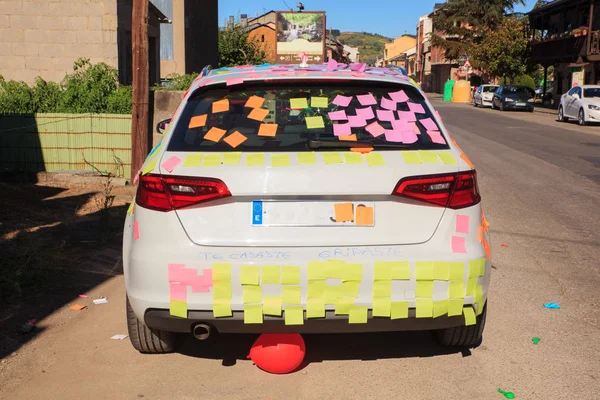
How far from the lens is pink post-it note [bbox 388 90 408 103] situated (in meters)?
4.15

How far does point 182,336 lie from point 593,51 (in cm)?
4040

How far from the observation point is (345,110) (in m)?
4.08

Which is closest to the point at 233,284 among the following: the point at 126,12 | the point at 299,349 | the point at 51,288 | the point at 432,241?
the point at 299,349

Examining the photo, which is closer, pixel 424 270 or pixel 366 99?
pixel 424 270

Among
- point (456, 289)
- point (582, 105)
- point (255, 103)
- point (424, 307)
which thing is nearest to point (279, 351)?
point (424, 307)

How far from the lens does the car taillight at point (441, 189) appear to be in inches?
143

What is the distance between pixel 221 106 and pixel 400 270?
1367 millimetres

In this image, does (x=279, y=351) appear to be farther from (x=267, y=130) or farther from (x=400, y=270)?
(x=267, y=130)

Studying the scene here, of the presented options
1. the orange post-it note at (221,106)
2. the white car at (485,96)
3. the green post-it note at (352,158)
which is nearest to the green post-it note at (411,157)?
the green post-it note at (352,158)

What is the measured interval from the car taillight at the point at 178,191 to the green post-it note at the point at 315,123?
0.72 metres

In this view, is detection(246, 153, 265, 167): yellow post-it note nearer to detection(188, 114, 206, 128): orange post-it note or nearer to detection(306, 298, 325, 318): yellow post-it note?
detection(188, 114, 206, 128): orange post-it note

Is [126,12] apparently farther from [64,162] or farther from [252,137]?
[252,137]

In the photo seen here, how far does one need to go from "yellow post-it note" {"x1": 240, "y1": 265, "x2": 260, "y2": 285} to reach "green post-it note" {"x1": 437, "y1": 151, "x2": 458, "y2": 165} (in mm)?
1100

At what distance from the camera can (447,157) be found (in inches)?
148
